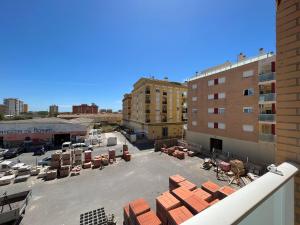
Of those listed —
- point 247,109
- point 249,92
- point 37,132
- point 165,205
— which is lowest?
point 165,205

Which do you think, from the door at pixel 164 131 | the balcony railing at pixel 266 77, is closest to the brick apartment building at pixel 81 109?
the door at pixel 164 131

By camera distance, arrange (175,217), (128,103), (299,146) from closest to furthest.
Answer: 1. (299,146)
2. (175,217)
3. (128,103)

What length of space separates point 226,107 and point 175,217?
21802mm

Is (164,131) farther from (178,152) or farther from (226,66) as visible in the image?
(226,66)

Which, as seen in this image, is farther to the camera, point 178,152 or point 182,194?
point 178,152

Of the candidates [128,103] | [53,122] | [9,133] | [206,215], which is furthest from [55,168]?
[128,103]

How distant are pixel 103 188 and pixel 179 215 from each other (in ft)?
33.7

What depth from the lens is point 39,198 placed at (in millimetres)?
14508

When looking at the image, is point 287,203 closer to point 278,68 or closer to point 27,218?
point 278,68

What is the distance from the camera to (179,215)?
8367 mm

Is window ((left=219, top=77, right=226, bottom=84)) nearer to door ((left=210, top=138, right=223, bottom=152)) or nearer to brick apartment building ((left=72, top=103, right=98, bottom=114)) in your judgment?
door ((left=210, top=138, right=223, bottom=152))

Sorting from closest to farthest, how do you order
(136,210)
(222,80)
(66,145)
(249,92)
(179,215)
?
(179,215)
(136,210)
(249,92)
(222,80)
(66,145)

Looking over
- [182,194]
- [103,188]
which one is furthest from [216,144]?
[103,188]

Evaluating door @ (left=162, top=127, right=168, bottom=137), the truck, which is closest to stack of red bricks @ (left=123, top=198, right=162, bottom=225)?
the truck
